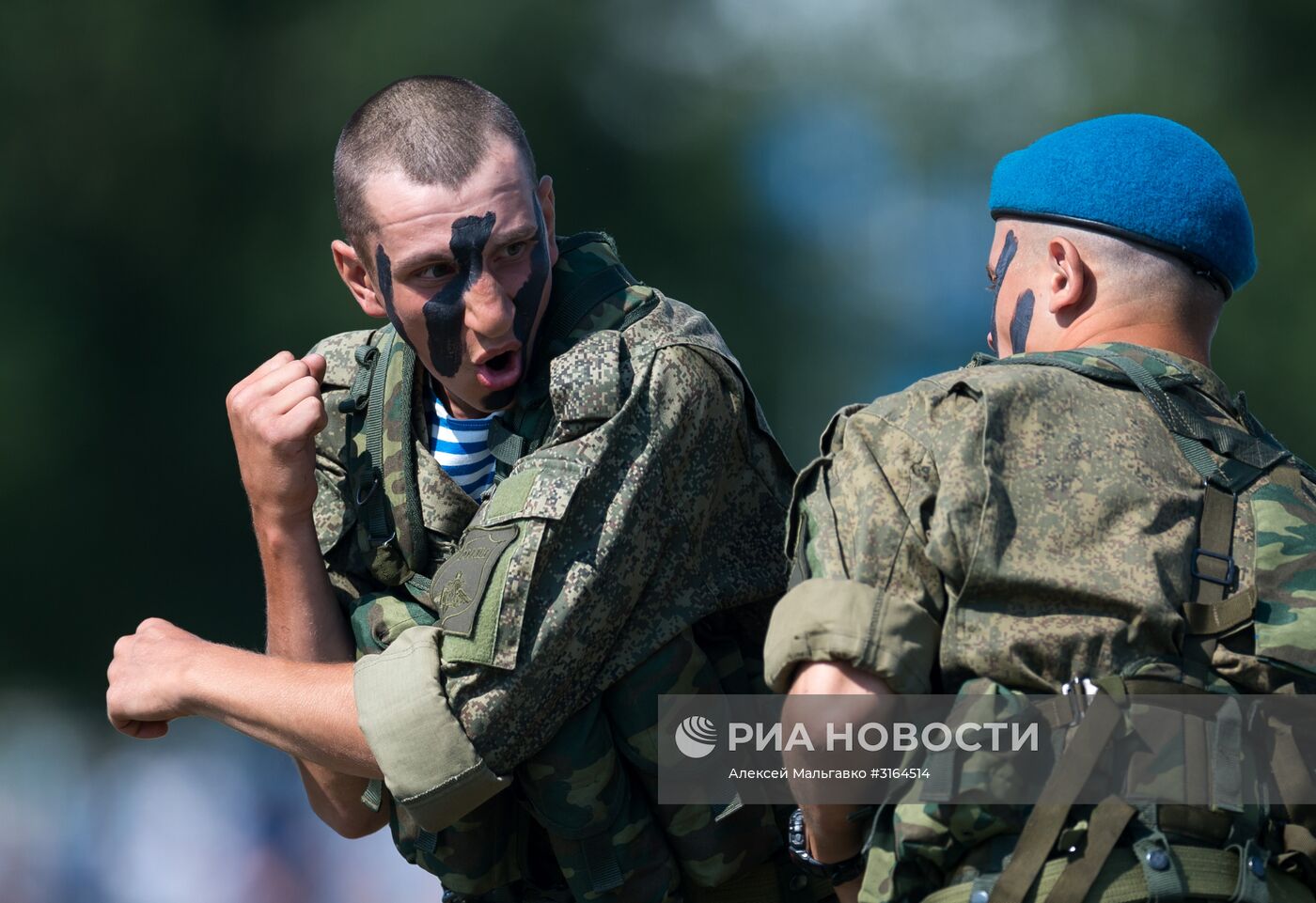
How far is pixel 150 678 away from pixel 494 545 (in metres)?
0.73

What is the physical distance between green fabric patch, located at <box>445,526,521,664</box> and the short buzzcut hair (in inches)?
25.9

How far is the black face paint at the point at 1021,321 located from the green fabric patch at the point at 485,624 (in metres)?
0.86

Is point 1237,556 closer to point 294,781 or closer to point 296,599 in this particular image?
point 296,599

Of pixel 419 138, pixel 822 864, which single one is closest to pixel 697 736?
pixel 822 864

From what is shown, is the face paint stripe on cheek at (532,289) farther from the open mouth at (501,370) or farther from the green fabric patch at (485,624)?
the green fabric patch at (485,624)

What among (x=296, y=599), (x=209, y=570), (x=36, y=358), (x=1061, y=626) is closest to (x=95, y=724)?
(x=209, y=570)

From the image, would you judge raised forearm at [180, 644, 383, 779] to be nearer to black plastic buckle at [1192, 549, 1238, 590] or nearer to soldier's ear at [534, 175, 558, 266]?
soldier's ear at [534, 175, 558, 266]

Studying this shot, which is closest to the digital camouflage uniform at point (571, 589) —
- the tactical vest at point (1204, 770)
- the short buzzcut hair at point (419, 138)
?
the short buzzcut hair at point (419, 138)

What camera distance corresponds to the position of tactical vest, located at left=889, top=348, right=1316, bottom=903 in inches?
86.4

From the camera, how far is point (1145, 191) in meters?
2.60

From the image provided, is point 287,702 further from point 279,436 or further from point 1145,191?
point 1145,191

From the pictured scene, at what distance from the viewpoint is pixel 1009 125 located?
17.4ft

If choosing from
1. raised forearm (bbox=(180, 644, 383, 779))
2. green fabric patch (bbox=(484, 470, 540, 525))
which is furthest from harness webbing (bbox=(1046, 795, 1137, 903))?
raised forearm (bbox=(180, 644, 383, 779))

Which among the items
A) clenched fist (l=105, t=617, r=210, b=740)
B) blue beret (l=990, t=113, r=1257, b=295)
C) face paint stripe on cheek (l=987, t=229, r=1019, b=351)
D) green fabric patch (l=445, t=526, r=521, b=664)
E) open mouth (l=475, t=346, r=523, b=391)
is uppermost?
blue beret (l=990, t=113, r=1257, b=295)
